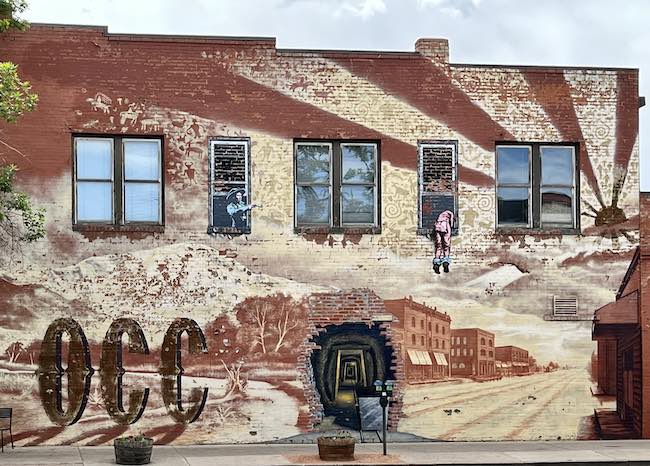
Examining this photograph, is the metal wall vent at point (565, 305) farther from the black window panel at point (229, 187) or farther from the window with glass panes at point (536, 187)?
the black window panel at point (229, 187)

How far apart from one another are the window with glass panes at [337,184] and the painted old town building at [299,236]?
4 centimetres

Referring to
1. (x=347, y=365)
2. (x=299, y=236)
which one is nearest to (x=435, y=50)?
(x=299, y=236)

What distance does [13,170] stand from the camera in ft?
61.4

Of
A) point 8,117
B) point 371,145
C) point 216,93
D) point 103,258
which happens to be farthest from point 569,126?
point 8,117

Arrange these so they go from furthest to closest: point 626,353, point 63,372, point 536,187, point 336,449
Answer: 1. point 536,187
2. point 626,353
3. point 63,372
4. point 336,449

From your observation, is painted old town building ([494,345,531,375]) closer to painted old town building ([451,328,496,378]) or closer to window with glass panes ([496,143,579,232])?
painted old town building ([451,328,496,378])

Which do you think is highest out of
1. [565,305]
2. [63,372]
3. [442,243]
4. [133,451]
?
[442,243]

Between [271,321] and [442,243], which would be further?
[442,243]

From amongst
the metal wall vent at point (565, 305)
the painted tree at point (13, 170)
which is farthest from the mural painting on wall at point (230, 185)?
the metal wall vent at point (565, 305)

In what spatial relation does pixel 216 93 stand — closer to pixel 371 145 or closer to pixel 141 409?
pixel 371 145

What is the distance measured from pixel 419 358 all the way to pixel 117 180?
21.4 ft

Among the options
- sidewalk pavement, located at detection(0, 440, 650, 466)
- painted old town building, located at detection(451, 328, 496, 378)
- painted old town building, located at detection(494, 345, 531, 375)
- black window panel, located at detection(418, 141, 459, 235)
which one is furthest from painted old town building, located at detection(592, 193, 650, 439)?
black window panel, located at detection(418, 141, 459, 235)

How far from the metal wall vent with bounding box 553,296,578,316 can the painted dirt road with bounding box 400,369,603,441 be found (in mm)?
1110

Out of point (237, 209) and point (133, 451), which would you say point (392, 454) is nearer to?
point (133, 451)
